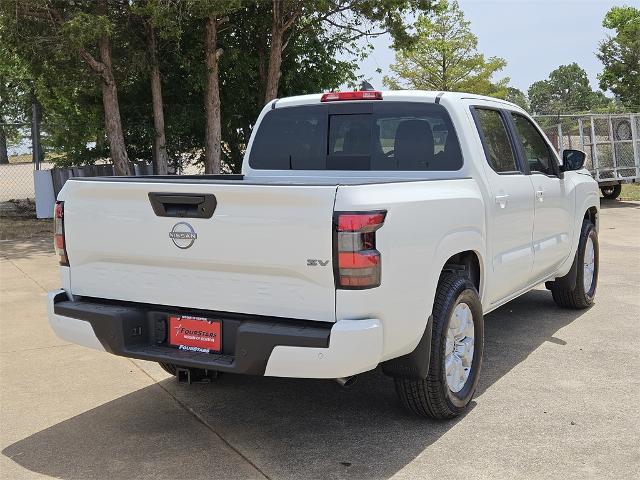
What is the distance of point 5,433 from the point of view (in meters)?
4.29

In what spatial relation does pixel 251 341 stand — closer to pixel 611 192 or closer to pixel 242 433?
pixel 242 433

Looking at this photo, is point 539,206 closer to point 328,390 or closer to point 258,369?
point 328,390

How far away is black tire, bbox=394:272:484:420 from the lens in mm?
4121

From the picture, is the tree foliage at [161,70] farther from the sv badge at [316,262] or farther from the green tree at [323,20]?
the sv badge at [316,262]

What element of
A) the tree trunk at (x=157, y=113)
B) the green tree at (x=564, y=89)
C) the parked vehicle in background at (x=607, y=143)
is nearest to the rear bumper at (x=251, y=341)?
the tree trunk at (x=157, y=113)

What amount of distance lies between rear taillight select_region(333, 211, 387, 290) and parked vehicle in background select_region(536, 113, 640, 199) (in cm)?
1471

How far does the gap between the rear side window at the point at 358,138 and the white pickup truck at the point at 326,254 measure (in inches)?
0.4

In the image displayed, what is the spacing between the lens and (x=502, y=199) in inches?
197

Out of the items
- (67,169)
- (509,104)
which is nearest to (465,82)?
(67,169)

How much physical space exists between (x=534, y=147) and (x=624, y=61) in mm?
45792

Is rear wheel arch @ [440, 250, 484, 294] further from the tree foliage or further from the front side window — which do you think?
the tree foliage

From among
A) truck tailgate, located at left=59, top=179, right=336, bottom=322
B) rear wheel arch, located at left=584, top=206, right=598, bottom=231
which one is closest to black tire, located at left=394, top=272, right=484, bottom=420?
truck tailgate, located at left=59, top=179, right=336, bottom=322

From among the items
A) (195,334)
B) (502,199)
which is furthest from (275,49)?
(195,334)

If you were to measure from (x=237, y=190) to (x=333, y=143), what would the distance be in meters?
1.73
